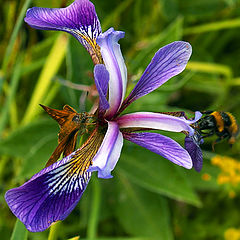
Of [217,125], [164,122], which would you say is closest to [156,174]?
[217,125]

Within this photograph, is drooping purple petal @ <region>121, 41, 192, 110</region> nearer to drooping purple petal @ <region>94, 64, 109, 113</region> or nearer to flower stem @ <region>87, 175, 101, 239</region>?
drooping purple petal @ <region>94, 64, 109, 113</region>

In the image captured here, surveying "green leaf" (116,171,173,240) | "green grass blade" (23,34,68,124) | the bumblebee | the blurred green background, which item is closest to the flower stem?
the blurred green background

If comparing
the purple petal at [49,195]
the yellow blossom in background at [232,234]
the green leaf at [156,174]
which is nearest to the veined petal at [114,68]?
the purple petal at [49,195]

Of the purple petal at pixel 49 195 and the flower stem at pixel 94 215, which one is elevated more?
the purple petal at pixel 49 195

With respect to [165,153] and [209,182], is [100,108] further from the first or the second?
[209,182]

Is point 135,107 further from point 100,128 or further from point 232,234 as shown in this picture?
point 232,234

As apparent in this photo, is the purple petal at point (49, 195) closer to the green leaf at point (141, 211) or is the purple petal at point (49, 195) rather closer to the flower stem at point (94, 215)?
the flower stem at point (94, 215)
